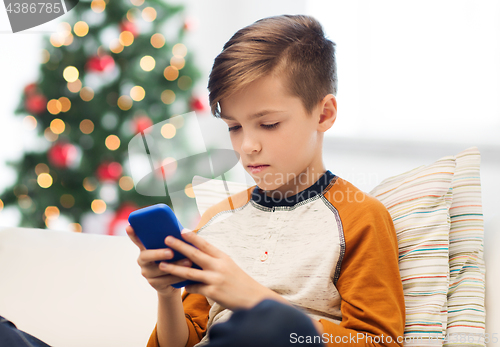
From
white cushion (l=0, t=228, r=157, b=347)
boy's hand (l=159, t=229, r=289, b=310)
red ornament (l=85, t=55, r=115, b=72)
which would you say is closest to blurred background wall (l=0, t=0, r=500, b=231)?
red ornament (l=85, t=55, r=115, b=72)

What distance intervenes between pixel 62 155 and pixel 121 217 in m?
0.37

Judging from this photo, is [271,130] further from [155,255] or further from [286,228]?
[155,255]

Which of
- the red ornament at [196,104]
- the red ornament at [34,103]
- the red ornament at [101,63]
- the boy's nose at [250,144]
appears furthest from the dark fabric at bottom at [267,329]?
the red ornament at [34,103]

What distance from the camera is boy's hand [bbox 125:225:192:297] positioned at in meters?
0.56

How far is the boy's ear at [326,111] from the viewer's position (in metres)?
0.74

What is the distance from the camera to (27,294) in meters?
1.02

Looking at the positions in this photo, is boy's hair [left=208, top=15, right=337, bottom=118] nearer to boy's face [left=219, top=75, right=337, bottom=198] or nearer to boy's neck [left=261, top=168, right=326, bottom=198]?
boy's face [left=219, top=75, right=337, bottom=198]

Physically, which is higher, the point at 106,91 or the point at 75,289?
the point at 106,91

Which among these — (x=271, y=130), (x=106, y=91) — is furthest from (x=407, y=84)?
(x=106, y=91)

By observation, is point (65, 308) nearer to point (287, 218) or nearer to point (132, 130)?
point (287, 218)

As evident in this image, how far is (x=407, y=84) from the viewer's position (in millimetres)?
1605

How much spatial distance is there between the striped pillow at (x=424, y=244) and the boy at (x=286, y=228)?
8 cm

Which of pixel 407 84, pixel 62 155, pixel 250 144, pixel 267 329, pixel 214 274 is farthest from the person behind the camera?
pixel 62 155

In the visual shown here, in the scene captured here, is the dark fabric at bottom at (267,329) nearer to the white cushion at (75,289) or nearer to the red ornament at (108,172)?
the white cushion at (75,289)
